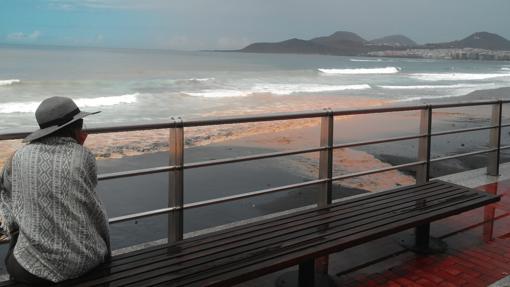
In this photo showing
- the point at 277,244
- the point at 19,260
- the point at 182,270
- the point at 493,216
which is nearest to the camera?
the point at 19,260

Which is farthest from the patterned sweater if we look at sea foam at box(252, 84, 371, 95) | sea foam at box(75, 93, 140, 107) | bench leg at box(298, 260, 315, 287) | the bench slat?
sea foam at box(252, 84, 371, 95)

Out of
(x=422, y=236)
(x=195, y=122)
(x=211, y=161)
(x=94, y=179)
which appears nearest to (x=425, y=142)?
(x=422, y=236)

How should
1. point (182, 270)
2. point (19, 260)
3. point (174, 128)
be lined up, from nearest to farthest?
point (19, 260) → point (182, 270) → point (174, 128)

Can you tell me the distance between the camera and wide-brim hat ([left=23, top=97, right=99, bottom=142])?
2609mm

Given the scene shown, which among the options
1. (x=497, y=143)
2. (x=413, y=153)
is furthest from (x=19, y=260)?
(x=413, y=153)

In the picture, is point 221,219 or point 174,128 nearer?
point 174,128

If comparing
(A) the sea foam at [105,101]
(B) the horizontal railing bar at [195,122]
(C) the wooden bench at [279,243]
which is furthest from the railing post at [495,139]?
(A) the sea foam at [105,101]

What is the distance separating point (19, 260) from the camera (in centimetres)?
263

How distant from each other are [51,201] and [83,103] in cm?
2532

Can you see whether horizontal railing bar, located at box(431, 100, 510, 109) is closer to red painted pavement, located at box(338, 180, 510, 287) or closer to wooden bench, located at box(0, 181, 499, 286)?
red painted pavement, located at box(338, 180, 510, 287)

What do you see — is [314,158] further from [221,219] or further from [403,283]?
[403,283]

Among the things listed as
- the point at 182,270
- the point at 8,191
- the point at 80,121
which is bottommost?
the point at 182,270

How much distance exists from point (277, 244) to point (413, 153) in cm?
837

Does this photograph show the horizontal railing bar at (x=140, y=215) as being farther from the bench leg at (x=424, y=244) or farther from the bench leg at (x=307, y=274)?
the bench leg at (x=424, y=244)
